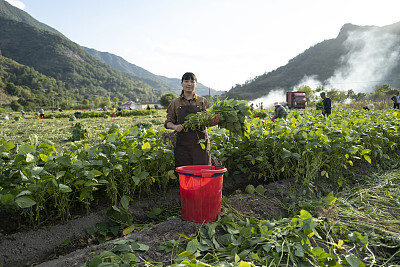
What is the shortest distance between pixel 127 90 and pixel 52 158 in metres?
142

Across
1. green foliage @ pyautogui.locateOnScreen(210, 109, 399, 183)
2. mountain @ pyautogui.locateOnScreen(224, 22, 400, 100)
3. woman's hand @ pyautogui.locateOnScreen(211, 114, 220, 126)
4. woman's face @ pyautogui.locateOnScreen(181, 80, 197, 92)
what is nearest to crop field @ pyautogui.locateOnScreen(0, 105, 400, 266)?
green foliage @ pyautogui.locateOnScreen(210, 109, 399, 183)

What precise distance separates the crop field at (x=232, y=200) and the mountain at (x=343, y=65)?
9160 centimetres

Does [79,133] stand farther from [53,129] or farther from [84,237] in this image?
[84,237]

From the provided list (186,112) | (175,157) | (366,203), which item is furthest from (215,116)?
(366,203)

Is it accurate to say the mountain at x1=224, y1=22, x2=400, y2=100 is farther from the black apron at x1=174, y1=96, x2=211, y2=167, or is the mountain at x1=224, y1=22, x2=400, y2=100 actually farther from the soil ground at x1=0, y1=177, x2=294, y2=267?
the soil ground at x1=0, y1=177, x2=294, y2=267

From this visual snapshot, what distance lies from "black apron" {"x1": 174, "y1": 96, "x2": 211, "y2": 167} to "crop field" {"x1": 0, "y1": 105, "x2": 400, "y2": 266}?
19 centimetres

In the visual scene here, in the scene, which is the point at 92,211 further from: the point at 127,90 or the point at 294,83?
the point at 127,90

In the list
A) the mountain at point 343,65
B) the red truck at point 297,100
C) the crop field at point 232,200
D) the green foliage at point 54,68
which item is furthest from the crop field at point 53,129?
the mountain at point 343,65

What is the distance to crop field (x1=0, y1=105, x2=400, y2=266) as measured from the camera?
1643mm

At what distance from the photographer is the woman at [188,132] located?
2.69m

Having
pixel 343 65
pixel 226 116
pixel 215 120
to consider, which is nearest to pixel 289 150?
pixel 226 116

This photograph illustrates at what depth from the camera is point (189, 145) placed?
8.94 feet

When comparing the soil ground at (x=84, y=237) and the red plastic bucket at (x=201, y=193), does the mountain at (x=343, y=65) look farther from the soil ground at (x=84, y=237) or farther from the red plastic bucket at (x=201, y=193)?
Result: the red plastic bucket at (x=201, y=193)

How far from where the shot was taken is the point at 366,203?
286 cm
